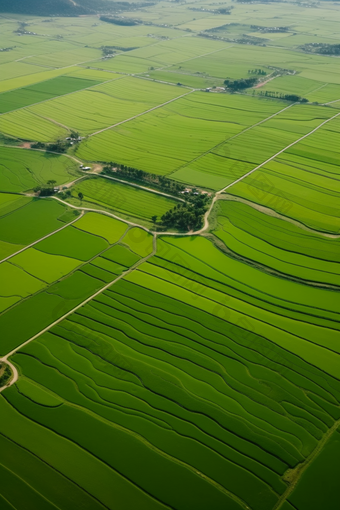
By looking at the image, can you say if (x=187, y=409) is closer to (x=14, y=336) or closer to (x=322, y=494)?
(x=322, y=494)

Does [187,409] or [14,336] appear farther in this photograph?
[14,336]

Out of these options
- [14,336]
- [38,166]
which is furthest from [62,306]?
[38,166]

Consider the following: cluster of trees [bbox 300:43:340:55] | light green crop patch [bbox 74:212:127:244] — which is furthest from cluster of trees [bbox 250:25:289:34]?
light green crop patch [bbox 74:212:127:244]

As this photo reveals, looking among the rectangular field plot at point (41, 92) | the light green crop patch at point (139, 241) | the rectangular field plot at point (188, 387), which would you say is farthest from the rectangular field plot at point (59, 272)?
the rectangular field plot at point (41, 92)

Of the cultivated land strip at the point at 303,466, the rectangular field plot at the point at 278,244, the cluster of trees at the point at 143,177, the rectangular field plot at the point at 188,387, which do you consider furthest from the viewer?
the cluster of trees at the point at 143,177

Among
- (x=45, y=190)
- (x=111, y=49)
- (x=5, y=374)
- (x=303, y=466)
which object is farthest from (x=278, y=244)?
(x=111, y=49)

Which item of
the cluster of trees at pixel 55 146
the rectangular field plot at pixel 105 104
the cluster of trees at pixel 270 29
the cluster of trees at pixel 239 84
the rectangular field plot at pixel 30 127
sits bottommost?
the cluster of trees at pixel 55 146

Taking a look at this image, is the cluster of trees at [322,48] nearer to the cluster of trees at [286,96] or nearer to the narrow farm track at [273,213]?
the cluster of trees at [286,96]

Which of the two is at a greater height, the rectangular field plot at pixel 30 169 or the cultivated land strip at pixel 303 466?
the rectangular field plot at pixel 30 169
